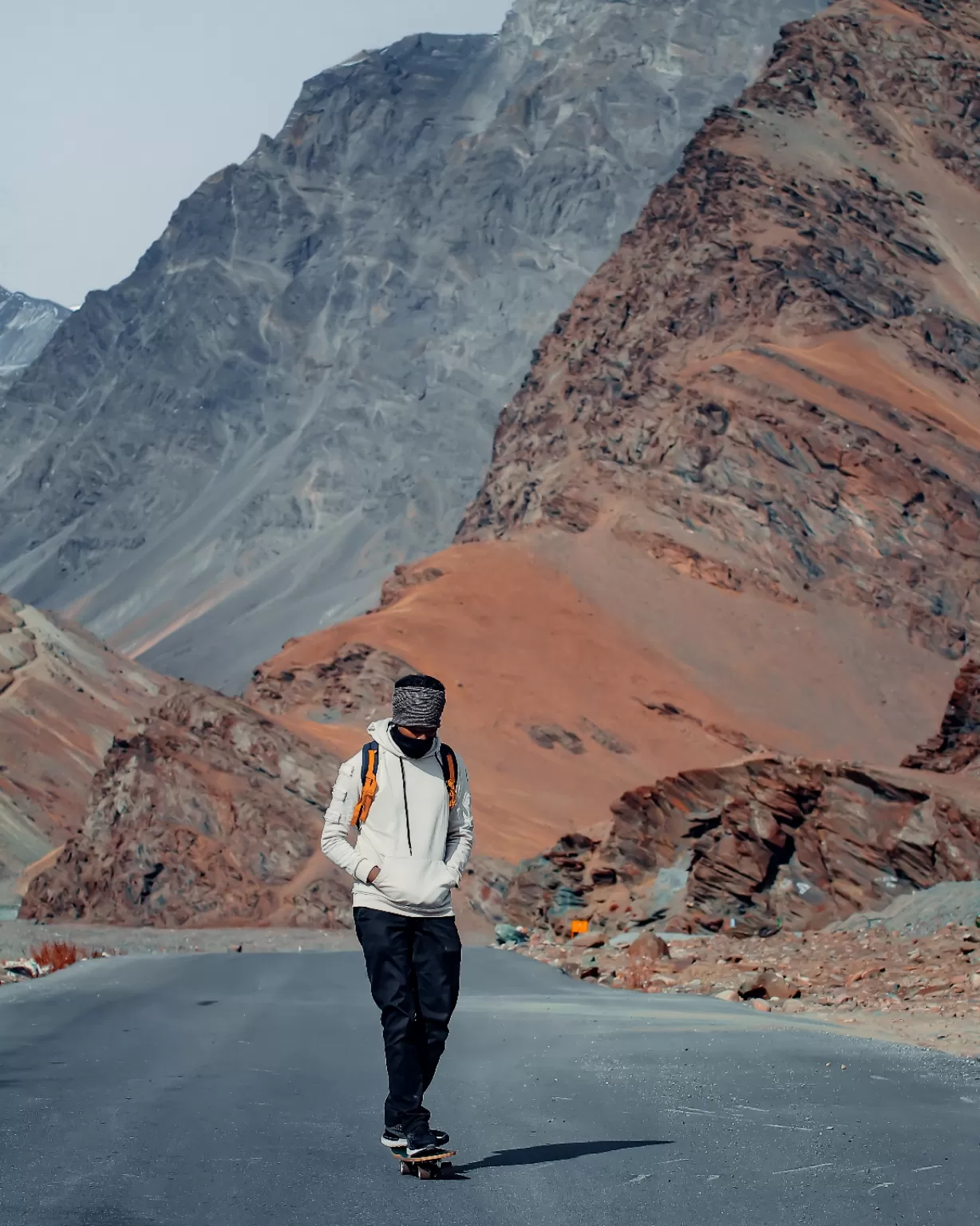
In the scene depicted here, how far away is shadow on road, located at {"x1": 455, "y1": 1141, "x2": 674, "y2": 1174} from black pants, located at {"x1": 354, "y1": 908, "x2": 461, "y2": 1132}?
13.6 inches

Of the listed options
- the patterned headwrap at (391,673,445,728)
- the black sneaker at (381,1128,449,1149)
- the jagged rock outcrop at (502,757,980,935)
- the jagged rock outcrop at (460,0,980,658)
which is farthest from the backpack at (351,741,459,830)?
the jagged rock outcrop at (460,0,980,658)

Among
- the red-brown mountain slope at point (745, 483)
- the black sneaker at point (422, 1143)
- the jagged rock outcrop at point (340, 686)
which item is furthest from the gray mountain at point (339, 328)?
the black sneaker at point (422, 1143)

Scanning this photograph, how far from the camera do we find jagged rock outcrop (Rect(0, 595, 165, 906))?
48.3m

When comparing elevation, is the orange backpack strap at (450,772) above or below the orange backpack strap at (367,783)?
below

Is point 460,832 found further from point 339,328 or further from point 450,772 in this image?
point 339,328

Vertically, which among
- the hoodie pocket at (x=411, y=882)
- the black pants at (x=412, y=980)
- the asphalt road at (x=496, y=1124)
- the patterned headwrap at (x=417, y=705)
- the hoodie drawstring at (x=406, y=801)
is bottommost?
the asphalt road at (x=496, y=1124)

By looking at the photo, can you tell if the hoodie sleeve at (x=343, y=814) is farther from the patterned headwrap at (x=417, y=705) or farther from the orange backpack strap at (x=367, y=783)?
the patterned headwrap at (x=417, y=705)

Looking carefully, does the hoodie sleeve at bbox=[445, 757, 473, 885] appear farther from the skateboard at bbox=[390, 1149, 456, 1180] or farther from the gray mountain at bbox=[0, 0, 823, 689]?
the gray mountain at bbox=[0, 0, 823, 689]

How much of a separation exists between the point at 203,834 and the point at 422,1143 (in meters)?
27.1

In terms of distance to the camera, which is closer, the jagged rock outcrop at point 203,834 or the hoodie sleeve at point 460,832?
the hoodie sleeve at point 460,832

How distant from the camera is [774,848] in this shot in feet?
69.6

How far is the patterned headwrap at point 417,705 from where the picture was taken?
232 inches

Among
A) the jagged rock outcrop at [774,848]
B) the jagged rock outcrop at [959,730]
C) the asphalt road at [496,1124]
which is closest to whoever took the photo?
the asphalt road at [496,1124]

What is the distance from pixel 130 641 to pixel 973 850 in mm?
122240
